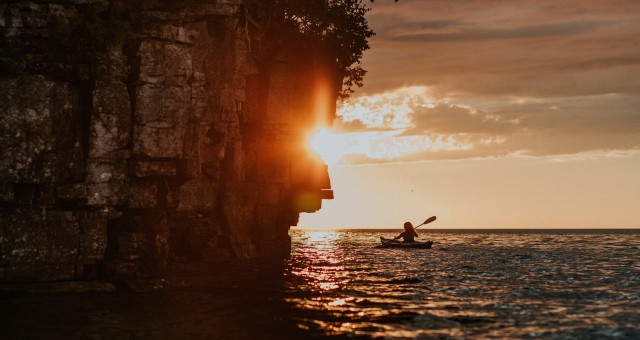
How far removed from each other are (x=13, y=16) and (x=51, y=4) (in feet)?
3.67

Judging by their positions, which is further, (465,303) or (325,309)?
(465,303)

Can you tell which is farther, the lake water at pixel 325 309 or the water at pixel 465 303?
the water at pixel 465 303

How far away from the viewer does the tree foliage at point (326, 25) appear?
3994cm

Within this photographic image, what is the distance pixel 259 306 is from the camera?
1775 cm

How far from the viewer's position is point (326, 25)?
41.9 meters

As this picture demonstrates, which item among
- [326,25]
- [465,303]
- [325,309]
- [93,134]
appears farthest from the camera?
[326,25]

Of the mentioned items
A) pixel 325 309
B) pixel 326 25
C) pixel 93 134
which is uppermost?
pixel 326 25

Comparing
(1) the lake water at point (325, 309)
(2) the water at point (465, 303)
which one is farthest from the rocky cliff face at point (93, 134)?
(2) the water at point (465, 303)

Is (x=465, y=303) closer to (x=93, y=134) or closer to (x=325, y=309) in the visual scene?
(x=325, y=309)

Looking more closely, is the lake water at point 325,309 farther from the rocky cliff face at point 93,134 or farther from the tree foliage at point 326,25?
the tree foliage at point 326,25

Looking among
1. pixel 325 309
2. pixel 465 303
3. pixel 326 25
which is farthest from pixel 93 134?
pixel 326 25

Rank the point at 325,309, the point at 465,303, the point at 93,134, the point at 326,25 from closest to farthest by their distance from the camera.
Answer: the point at 325,309
the point at 465,303
the point at 93,134
the point at 326,25

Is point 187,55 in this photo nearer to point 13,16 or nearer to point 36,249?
point 13,16

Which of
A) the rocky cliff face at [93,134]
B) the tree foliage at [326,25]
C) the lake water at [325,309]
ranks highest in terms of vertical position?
the tree foliage at [326,25]
